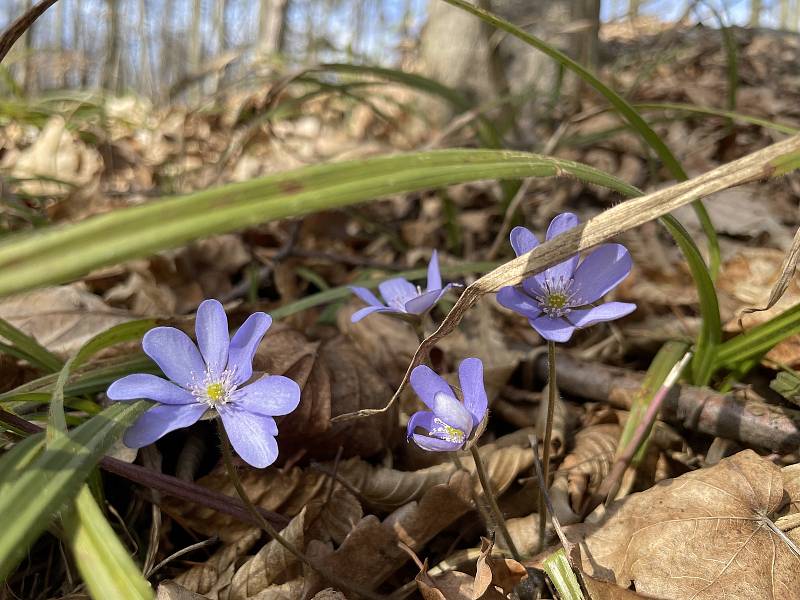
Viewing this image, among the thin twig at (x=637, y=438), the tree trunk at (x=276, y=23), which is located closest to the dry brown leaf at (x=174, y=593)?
the thin twig at (x=637, y=438)

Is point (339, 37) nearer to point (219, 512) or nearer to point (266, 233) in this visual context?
point (266, 233)

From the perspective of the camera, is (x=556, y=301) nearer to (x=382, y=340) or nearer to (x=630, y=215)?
(x=630, y=215)

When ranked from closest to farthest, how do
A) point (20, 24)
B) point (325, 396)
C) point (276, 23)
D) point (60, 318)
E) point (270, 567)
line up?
point (20, 24) < point (270, 567) < point (325, 396) < point (60, 318) < point (276, 23)

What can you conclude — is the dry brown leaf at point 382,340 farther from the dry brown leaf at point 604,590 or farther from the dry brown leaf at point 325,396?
the dry brown leaf at point 604,590

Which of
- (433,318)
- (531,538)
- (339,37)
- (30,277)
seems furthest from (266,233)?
(339,37)

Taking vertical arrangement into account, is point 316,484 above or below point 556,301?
below

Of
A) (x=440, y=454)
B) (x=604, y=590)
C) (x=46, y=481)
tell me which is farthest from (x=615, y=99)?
(x=46, y=481)
